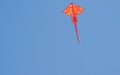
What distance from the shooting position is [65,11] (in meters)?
11.5

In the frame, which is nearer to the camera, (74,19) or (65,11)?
(74,19)

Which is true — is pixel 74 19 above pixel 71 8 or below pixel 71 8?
below

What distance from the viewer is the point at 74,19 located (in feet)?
34.5

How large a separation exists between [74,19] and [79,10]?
1.12 m

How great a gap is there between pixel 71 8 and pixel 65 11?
1.73ft

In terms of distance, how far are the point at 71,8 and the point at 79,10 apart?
22.2 inches

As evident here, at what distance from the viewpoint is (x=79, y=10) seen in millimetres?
11383

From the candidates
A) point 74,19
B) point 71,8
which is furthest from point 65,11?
point 74,19

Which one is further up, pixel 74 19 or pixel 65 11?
pixel 65 11

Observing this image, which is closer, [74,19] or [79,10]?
[74,19]

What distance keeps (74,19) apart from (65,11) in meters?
1.23

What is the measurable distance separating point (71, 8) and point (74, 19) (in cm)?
92

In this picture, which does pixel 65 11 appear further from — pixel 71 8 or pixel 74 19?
pixel 74 19
